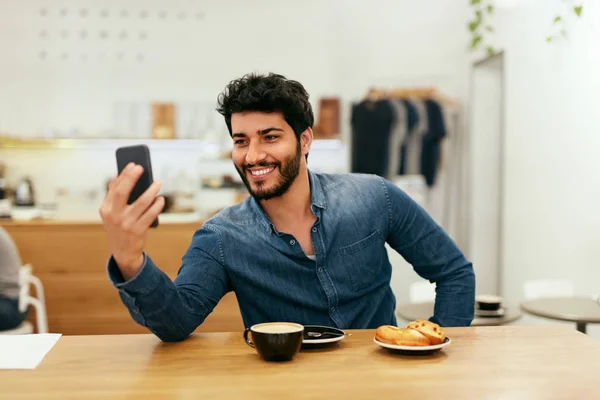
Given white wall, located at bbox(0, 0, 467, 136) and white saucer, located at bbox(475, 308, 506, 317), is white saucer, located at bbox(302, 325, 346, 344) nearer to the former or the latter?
white saucer, located at bbox(475, 308, 506, 317)

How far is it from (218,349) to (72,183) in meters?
5.05

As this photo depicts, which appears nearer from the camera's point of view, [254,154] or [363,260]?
[254,154]

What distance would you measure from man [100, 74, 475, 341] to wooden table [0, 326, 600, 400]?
7.7 inches

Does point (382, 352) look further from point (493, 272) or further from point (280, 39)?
point (280, 39)

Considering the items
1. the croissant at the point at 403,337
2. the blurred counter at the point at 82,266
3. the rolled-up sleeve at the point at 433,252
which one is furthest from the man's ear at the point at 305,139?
the blurred counter at the point at 82,266

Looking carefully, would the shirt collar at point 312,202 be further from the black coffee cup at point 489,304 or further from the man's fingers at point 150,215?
the black coffee cup at point 489,304

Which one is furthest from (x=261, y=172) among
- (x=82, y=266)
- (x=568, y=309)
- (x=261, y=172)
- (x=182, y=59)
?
(x=182, y=59)

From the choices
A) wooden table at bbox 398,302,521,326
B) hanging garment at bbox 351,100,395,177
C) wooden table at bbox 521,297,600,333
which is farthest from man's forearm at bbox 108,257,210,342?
hanging garment at bbox 351,100,395,177

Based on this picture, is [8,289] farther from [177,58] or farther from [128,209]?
[177,58]

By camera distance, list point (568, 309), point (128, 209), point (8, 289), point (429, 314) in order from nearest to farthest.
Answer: point (128, 209), point (429, 314), point (568, 309), point (8, 289)

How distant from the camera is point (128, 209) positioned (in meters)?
1.22

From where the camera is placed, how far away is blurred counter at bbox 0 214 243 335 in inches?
189

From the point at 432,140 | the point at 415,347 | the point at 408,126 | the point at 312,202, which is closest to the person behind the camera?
the point at 415,347

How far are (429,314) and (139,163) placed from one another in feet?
5.91
